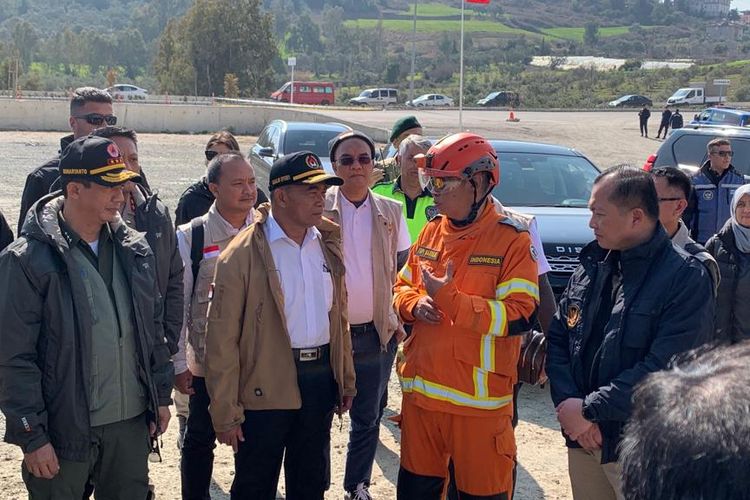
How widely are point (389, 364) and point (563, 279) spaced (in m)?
2.24

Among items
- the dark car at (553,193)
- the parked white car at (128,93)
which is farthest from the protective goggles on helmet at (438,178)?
the parked white car at (128,93)

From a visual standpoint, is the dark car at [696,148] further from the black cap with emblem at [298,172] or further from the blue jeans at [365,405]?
the black cap with emblem at [298,172]

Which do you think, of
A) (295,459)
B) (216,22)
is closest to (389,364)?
(295,459)

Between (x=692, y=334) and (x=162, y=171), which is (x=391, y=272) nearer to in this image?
(x=692, y=334)

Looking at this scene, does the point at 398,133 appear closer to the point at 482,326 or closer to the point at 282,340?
the point at 282,340

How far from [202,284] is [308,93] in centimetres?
5532

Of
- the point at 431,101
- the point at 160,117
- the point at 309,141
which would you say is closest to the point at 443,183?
the point at 309,141

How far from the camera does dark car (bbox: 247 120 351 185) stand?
11750 millimetres

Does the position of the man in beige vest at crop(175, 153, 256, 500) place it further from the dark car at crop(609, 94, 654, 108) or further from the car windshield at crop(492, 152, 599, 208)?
the dark car at crop(609, 94, 654, 108)

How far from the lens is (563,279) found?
6402 mm

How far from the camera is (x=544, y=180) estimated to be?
307 inches

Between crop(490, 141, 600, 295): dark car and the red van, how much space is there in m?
50.4

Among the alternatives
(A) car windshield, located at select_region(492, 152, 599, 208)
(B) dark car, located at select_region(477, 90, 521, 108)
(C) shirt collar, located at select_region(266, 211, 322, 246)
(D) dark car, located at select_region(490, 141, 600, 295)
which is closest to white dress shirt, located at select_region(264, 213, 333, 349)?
(C) shirt collar, located at select_region(266, 211, 322, 246)

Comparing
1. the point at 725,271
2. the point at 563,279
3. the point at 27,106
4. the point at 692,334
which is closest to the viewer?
the point at 692,334
